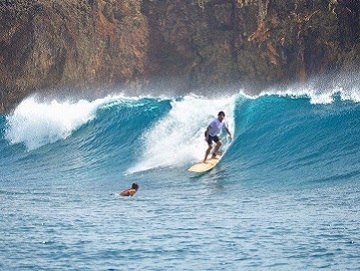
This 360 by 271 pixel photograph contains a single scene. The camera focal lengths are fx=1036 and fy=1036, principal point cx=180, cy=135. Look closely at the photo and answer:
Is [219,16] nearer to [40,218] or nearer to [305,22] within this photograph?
[305,22]

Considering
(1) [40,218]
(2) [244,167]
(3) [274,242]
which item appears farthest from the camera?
(2) [244,167]

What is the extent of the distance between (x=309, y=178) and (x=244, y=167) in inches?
91.0

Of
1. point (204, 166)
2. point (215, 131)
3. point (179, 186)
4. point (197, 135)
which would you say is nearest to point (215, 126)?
point (215, 131)

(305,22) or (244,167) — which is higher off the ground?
(305,22)

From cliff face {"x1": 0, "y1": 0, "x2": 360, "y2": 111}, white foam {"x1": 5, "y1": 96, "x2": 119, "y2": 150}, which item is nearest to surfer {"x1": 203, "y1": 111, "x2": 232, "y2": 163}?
white foam {"x1": 5, "y1": 96, "x2": 119, "y2": 150}

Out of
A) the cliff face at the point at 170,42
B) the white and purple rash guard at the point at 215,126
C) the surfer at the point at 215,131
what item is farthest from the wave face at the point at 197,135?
the cliff face at the point at 170,42

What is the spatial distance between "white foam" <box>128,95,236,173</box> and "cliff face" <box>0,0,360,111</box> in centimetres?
1120

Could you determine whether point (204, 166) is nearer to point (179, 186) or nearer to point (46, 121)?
point (179, 186)

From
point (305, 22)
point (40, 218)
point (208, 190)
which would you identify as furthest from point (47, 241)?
point (305, 22)

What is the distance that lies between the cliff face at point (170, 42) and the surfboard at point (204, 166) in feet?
48.9

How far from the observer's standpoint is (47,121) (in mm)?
29469

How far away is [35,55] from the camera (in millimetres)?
37562

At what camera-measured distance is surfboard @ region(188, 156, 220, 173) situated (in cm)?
2112

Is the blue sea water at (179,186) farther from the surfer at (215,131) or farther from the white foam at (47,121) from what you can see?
the surfer at (215,131)
